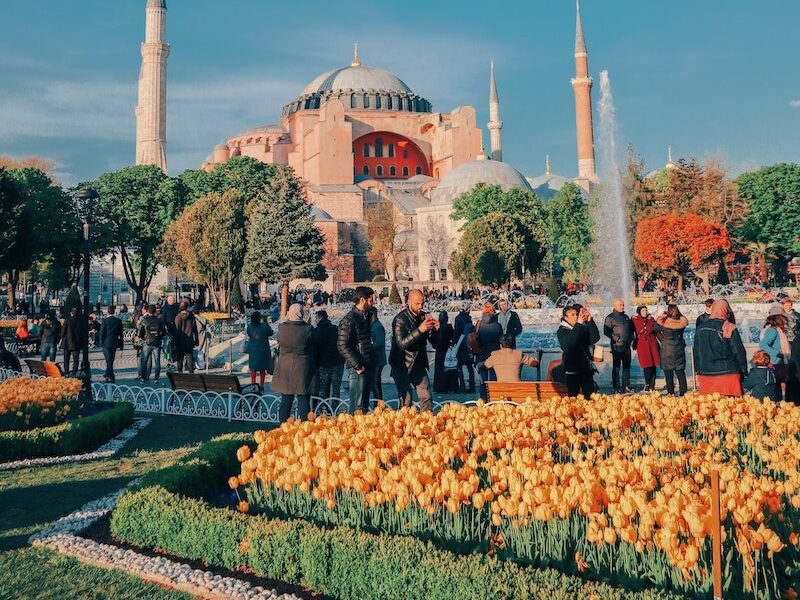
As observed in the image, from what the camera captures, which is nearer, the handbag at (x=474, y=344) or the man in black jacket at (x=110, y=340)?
the handbag at (x=474, y=344)

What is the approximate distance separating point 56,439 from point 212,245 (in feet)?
84.6

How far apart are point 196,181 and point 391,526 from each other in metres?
43.1

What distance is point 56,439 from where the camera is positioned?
750cm

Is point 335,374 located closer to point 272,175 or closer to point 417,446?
point 417,446

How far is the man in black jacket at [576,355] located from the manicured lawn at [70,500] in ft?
12.0

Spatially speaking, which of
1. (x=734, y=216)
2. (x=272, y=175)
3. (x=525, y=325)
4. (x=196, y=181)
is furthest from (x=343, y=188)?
(x=525, y=325)

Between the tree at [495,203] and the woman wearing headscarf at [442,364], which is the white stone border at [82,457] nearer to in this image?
the woman wearing headscarf at [442,364]

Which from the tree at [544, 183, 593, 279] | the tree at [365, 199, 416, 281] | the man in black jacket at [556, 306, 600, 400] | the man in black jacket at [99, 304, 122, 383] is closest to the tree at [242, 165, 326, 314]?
the tree at [544, 183, 593, 279]

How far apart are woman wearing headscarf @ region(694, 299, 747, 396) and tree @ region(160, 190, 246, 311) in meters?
26.8

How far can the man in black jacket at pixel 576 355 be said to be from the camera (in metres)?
7.73

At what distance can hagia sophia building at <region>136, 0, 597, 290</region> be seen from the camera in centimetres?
5569

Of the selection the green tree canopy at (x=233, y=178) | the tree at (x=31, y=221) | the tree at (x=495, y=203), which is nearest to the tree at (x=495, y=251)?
the tree at (x=495, y=203)

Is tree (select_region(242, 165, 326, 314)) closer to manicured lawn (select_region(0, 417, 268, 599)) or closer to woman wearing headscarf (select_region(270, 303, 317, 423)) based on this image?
manicured lawn (select_region(0, 417, 268, 599))

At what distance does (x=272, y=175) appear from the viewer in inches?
1868
